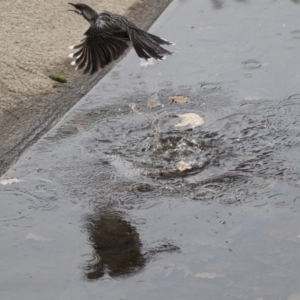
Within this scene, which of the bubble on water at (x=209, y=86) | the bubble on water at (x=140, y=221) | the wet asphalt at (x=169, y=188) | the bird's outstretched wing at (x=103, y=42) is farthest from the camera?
the bubble on water at (x=209, y=86)

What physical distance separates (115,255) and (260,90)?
3.09 metres

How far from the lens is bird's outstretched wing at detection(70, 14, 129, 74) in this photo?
6.98 m

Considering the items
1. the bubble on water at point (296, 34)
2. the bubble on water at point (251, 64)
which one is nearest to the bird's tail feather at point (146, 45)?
the bubble on water at point (251, 64)

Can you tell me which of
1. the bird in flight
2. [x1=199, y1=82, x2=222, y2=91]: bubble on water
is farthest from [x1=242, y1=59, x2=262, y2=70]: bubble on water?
the bird in flight

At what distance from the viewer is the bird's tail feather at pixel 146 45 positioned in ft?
22.5

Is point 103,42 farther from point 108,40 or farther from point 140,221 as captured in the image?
point 140,221

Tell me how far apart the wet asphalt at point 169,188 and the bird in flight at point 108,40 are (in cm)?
67

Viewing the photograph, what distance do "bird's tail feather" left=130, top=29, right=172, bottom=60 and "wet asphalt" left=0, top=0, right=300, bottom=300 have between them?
758mm

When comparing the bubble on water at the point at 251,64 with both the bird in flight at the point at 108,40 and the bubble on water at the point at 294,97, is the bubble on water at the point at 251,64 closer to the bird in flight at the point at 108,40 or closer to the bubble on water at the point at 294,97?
the bubble on water at the point at 294,97

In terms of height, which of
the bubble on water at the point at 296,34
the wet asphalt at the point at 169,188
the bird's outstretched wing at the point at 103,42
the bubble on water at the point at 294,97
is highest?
the bird's outstretched wing at the point at 103,42

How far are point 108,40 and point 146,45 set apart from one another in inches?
14.2

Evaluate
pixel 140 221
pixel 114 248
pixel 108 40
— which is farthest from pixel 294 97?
pixel 114 248

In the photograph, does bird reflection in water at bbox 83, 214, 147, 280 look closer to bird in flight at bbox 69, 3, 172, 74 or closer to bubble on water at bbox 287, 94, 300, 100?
bird in flight at bbox 69, 3, 172, 74

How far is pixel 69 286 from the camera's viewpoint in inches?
201
